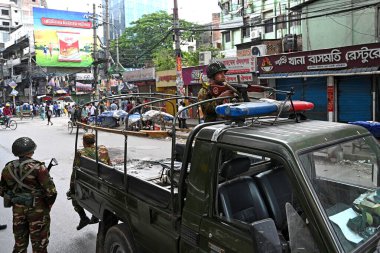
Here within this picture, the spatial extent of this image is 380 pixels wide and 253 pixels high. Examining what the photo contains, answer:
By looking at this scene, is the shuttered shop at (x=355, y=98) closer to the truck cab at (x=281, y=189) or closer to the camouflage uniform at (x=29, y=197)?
the truck cab at (x=281, y=189)

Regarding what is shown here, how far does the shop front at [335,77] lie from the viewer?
13.7 meters

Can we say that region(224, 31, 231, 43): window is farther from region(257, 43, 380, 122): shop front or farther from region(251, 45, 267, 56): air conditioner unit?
region(257, 43, 380, 122): shop front

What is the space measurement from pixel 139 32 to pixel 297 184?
47.3m

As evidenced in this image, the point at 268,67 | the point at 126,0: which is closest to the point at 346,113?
the point at 268,67

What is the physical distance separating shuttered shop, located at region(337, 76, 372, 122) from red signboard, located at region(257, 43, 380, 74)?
932mm

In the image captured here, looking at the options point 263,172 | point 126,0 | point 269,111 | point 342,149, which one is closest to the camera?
point 342,149

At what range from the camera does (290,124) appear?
2.73 metres

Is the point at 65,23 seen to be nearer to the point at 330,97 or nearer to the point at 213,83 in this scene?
the point at 330,97

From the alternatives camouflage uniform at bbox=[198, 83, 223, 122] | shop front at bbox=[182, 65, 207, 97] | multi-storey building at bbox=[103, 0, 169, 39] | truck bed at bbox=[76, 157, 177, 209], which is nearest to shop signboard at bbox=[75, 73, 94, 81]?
multi-storey building at bbox=[103, 0, 169, 39]

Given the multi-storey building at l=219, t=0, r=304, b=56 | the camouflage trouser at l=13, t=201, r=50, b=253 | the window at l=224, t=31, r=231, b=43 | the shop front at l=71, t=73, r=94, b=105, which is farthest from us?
the shop front at l=71, t=73, r=94, b=105

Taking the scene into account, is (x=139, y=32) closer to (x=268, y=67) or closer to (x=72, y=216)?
(x=268, y=67)

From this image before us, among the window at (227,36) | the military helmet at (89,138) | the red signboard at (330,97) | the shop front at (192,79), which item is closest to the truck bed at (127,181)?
the military helmet at (89,138)

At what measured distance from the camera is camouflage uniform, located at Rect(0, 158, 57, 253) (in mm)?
3738

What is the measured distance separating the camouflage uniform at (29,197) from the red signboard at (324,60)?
12.5 m
